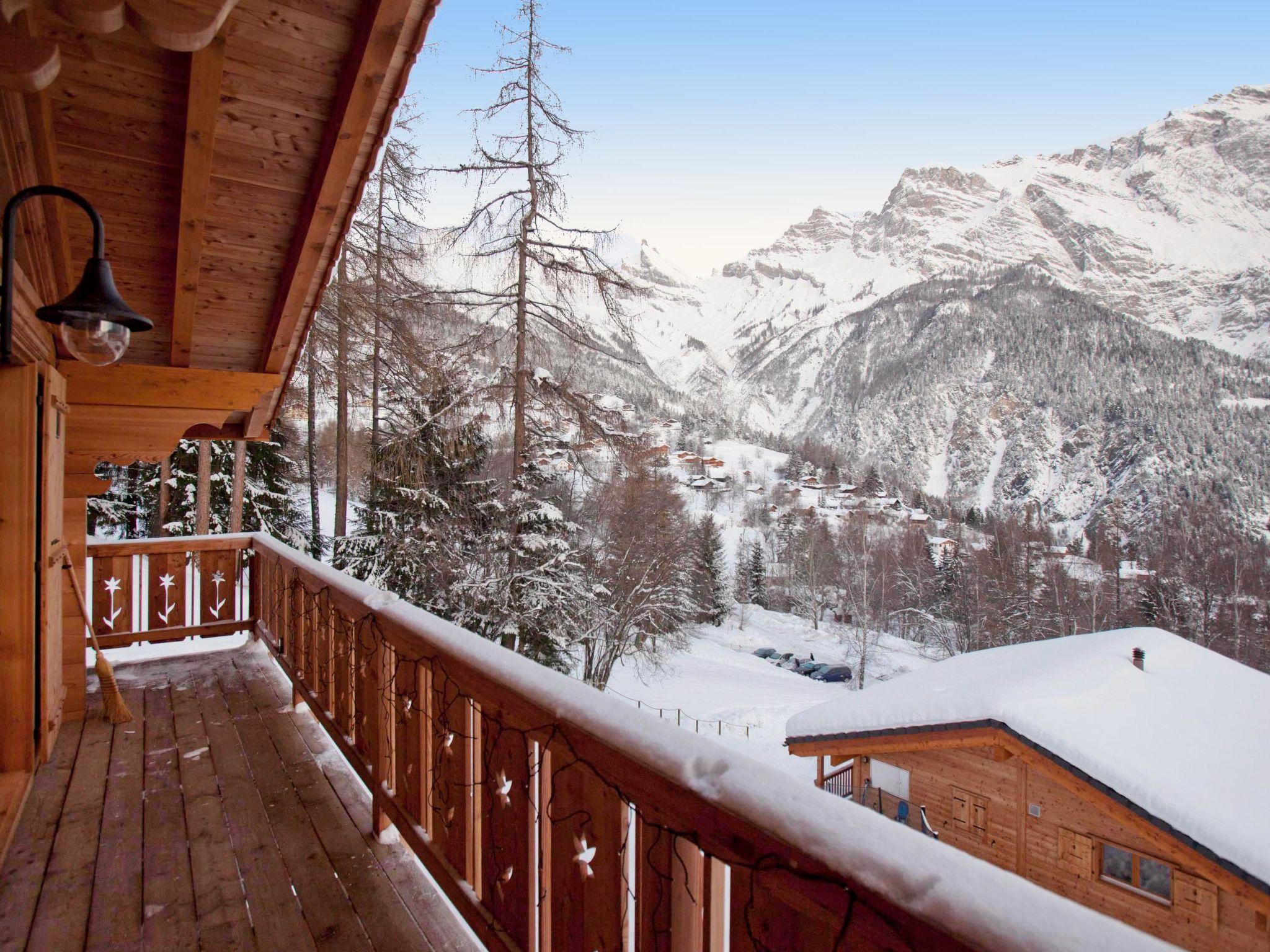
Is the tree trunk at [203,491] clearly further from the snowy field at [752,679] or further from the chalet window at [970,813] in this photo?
the chalet window at [970,813]

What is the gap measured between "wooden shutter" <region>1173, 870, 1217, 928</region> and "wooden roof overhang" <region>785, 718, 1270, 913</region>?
0.48m

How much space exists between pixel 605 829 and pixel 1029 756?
26.3 feet

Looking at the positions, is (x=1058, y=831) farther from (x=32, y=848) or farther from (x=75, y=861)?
(x=32, y=848)

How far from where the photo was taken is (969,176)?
186500mm

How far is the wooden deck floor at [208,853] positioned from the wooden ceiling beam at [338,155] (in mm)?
2371

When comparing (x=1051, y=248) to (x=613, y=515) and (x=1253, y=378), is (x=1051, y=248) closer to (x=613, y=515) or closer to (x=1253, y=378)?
(x=1253, y=378)

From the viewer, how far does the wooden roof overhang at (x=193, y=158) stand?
7.30 ft

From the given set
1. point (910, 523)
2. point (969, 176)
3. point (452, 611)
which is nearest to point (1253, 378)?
point (910, 523)

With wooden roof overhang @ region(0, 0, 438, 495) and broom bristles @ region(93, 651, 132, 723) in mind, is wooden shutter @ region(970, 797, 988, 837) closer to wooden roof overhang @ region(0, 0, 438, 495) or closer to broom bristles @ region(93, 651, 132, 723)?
broom bristles @ region(93, 651, 132, 723)

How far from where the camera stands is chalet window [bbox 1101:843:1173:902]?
23.2 feet

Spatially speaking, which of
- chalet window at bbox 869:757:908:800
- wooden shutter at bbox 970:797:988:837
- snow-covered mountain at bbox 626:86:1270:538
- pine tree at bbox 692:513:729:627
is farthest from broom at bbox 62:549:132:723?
pine tree at bbox 692:513:729:627

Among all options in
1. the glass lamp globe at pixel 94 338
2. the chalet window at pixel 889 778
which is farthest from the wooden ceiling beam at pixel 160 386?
the chalet window at pixel 889 778

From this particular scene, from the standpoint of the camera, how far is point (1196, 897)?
6746 mm

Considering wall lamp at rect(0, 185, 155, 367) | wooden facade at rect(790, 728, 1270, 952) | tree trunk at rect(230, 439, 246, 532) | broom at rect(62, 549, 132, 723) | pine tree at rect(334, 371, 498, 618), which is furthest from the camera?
tree trunk at rect(230, 439, 246, 532)
